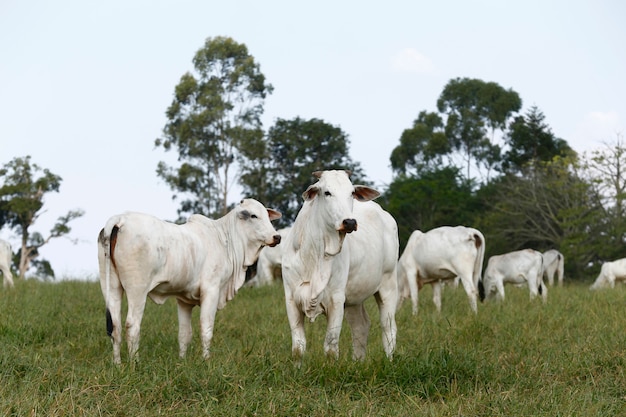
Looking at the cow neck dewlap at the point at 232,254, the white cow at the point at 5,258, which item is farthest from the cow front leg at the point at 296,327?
the white cow at the point at 5,258

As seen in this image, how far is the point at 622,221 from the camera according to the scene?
116ft

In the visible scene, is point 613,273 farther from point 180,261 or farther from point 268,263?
point 180,261

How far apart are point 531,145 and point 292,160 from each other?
15.3m

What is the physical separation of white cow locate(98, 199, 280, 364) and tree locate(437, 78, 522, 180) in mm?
44865

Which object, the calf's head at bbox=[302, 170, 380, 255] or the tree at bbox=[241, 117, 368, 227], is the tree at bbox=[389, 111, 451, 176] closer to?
the tree at bbox=[241, 117, 368, 227]

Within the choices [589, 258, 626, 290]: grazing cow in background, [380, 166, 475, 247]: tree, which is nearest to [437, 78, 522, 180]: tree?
[380, 166, 475, 247]: tree

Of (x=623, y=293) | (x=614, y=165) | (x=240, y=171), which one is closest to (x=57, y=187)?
(x=240, y=171)

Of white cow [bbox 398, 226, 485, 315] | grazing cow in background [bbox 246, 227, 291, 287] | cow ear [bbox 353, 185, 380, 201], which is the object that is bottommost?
cow ear [bbox 353, 185, 380, 201]

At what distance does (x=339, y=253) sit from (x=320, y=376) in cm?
123

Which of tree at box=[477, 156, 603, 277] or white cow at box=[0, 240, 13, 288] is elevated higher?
tree at box=[477, 156, 603, 277]

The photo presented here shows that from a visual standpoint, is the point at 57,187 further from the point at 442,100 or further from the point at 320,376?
the point at 320,376

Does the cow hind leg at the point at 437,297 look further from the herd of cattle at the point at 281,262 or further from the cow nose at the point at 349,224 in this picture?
the cow nose at the point at 349,224

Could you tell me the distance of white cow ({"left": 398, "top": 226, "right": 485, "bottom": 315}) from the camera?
14414 millimetres

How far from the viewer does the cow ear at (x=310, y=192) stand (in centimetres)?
703
